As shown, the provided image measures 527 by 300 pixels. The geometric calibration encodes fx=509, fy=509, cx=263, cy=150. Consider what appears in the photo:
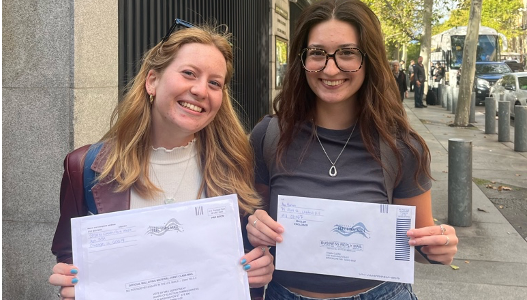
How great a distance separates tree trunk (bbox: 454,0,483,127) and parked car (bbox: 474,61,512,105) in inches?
328

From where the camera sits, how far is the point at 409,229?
1.91 metres

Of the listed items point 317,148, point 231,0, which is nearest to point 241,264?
point 317,148

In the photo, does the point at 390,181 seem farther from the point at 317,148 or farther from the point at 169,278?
the point at 169,278

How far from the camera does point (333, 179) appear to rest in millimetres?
2033

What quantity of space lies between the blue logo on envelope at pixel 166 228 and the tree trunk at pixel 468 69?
16.6 m

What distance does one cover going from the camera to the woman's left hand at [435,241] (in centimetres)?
190

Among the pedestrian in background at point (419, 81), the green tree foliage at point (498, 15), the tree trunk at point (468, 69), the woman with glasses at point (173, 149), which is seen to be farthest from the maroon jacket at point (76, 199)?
the green tree foliage at point (498, 15)

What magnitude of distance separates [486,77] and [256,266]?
87.7ft

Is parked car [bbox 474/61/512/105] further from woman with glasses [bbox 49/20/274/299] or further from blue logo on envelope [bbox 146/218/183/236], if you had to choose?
blue logo on envelope [bbox 146/218/183/236]

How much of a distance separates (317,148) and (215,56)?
1.85ft

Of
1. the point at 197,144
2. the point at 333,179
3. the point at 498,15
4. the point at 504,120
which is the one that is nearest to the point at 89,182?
the point at 197,144

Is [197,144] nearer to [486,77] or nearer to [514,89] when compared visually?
[514,89]

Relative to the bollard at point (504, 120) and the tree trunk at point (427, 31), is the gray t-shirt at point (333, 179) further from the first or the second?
the tree trunk at point (427, 31)

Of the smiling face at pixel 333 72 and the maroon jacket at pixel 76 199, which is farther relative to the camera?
the smiling face at pixel 333 72
